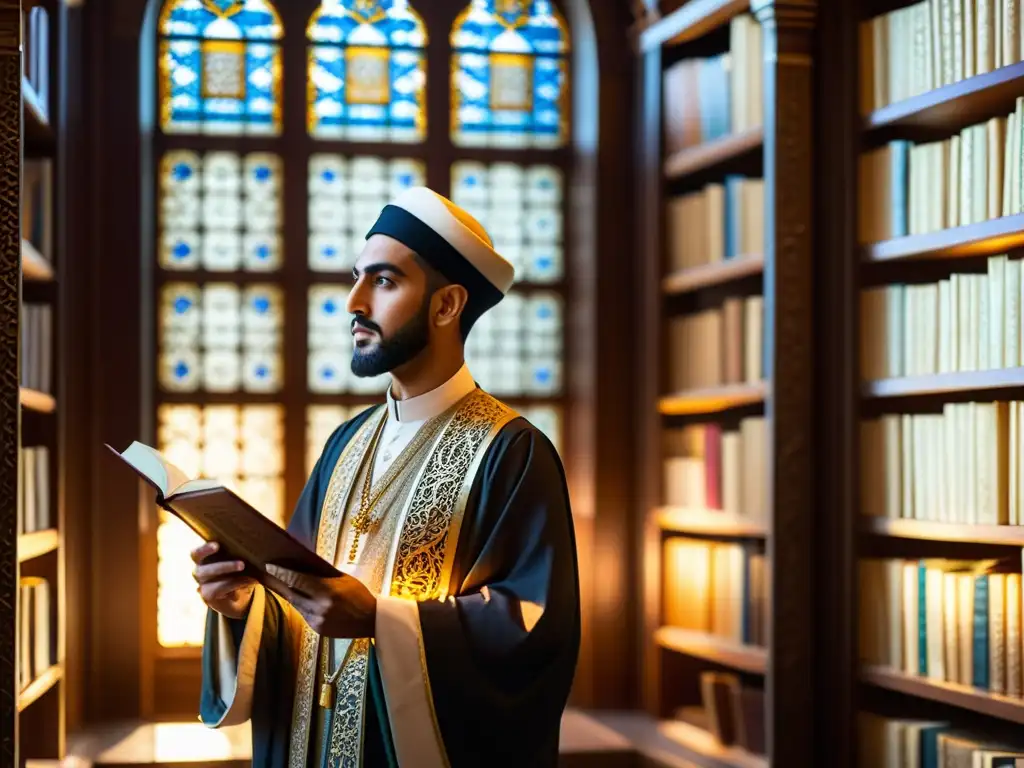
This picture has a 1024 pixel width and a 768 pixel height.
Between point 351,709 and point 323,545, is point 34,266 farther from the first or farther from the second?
point 351,709

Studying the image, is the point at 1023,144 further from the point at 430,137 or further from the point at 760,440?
the point at 430,137

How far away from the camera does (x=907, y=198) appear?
360 cm

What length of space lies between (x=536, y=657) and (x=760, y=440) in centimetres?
167

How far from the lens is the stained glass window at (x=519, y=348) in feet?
15.3

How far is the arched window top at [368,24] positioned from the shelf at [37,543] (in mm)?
1800

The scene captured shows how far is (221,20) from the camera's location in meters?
4.58

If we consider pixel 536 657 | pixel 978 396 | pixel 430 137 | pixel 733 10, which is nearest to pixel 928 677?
pixel 978 396

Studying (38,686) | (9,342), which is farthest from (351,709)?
(38,686)

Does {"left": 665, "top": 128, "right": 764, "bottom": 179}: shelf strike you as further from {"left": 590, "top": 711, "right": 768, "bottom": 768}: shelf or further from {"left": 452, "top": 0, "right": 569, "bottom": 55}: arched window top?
{"left": 590, "top": 711, "right": 768, "bottom": 768}: shelf

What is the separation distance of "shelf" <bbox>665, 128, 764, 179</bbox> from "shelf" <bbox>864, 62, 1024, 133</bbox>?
39 cm

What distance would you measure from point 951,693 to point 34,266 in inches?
96.5

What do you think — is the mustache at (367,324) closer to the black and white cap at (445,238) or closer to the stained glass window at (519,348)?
the black and white cap at (445,238)

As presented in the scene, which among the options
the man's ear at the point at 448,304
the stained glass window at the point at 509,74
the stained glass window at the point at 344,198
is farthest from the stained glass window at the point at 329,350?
the man's ear at the point at 448,304

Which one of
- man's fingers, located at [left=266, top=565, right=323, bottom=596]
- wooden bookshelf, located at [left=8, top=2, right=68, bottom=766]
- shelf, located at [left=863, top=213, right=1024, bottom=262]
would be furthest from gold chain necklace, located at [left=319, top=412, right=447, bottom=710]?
shelf, located at [left=863, top=213, right=1024, bottom=262]
